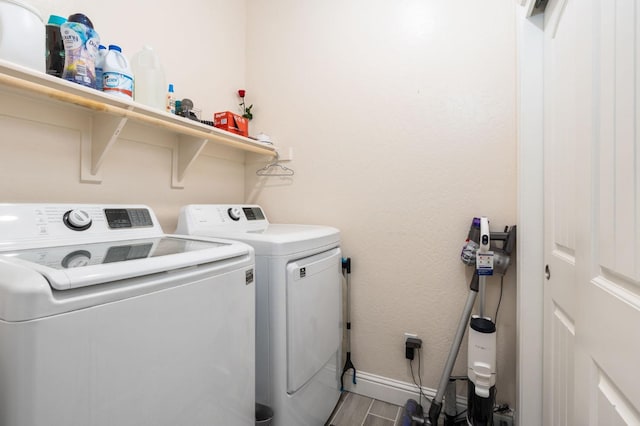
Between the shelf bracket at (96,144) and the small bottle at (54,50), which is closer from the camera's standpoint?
the small bottle at (54,50)

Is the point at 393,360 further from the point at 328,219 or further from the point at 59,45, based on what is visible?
the point at 59,45

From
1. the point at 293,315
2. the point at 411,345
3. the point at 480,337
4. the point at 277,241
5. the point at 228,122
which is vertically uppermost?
the point at 228,122

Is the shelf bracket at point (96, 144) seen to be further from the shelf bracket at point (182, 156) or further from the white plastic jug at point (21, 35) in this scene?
the shelf bracket at point (182, 156)

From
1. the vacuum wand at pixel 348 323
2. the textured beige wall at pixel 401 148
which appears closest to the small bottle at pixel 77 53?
the textured beige wall at pixel 401 148

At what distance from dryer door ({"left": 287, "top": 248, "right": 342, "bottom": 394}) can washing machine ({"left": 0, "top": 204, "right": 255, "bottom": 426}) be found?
25 cm

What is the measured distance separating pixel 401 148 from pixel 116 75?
4.76 feet

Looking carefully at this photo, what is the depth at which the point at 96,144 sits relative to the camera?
4.32 feet

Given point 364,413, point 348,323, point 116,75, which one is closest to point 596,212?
point 348,323

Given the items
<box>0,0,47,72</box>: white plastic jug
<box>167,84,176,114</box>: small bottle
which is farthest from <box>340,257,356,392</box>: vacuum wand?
<box>0,0,47,72</box>: white plastic jug

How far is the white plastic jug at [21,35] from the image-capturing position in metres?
0.93

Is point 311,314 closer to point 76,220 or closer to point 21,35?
point 76,220

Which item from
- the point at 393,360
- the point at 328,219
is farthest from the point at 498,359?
the point at 328,219

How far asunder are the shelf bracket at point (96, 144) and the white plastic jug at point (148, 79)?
0.63 feet

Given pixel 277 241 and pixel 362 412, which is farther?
pixel 362 412
